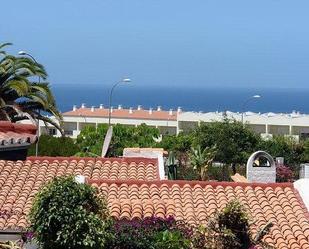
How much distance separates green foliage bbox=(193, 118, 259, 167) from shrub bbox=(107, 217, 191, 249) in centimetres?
6162

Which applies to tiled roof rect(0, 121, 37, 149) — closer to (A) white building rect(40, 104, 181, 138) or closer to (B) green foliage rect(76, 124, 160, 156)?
(B) green foliage rect(76, 124, 160, 156)

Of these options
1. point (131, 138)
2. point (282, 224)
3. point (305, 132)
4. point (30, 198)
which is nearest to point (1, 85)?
point (30, 198)

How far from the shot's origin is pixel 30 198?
23.1m

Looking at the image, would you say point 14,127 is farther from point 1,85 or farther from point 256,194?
point 1,85

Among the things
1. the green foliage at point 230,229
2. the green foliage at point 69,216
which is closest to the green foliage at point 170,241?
the green foliage at point 230,229

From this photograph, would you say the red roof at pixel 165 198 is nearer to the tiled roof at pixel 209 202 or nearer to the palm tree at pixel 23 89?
the tiled roof at pixel 209 202

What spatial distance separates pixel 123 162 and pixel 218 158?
2114 inches

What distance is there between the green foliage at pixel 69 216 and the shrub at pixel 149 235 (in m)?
1.09

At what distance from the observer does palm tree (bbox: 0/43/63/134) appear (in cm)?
4431

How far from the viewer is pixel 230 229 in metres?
18.9

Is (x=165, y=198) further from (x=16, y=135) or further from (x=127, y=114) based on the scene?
(x=127, y=114)

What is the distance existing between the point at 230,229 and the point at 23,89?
85.1 ft

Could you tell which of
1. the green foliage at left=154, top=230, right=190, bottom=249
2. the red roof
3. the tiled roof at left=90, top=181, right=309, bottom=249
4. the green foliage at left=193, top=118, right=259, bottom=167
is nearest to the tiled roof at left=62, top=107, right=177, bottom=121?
the green foliage at left=193, top=118, right=259, bottom=167

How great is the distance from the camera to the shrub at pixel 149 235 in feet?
58.5
